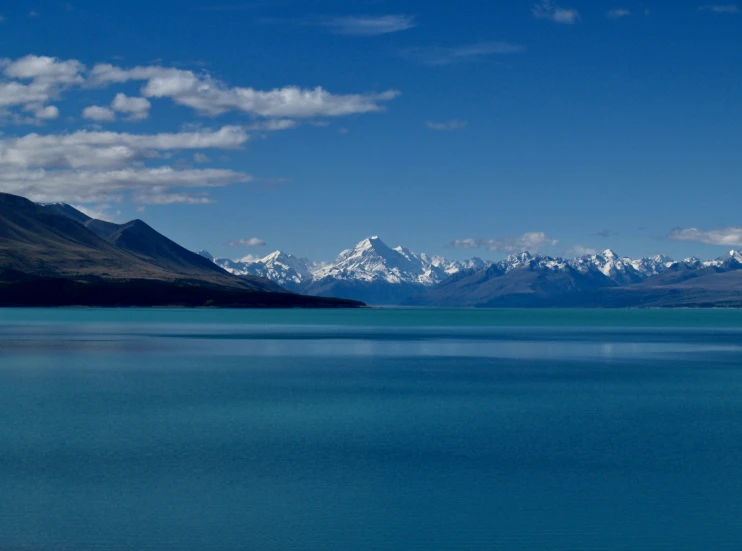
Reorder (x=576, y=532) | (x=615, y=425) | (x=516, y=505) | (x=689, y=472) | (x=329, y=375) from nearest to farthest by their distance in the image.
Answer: (x=576, y=532) < (x=516, y=505) < (x=689, y=472) < (x=615, y=425) < (x=329, y=375)

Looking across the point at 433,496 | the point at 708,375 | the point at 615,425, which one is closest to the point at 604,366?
the point at 708,375

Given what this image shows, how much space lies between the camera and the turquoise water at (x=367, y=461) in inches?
958

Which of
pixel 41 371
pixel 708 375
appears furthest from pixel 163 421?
pixel 708 375

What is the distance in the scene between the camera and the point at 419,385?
61844 mm

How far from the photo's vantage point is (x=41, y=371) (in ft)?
227

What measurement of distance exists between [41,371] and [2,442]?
34082 millimetres

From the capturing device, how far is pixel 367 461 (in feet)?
110

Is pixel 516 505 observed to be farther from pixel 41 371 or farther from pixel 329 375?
pixel 41 371

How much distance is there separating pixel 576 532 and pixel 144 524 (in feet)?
40.5

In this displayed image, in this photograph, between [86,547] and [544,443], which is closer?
[86,547]

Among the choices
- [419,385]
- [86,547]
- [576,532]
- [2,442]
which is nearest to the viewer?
[86,547]

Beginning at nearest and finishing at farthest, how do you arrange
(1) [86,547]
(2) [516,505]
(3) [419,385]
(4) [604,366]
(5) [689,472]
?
1. (1) [86,547]
2. (2) [516,505]
3. (5) [689,472]
4. (3) [419,385]
5. (4) [604,366]

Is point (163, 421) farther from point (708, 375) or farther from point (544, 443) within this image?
point (708, 375)

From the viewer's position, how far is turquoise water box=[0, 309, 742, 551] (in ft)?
79.8
